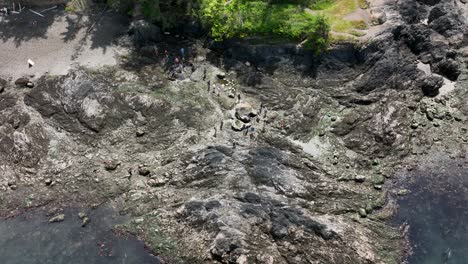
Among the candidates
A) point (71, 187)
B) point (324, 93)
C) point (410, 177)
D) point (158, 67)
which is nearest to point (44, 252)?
point (71, 187)

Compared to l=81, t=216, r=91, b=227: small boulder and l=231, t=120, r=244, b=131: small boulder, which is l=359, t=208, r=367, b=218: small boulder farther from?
l=81, t=216, r=91, b=227: small boulder

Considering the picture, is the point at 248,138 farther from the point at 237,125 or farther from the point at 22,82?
the point at 22,82

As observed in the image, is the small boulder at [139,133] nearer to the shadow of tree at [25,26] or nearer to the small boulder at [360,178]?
the shadow of tree at [25,26]

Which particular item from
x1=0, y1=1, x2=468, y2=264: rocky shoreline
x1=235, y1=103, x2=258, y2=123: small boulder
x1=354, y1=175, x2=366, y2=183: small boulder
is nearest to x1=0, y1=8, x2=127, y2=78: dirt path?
x1=0, y1=1, x2=468, y2=264: rocky shoreline

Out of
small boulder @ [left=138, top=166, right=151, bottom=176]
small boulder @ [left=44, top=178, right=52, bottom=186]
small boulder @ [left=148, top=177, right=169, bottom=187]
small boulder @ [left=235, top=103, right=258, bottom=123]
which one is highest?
small boulder @ [left=235, top=103, right=258, bottom=123]

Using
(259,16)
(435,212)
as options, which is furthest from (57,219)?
(435,212)

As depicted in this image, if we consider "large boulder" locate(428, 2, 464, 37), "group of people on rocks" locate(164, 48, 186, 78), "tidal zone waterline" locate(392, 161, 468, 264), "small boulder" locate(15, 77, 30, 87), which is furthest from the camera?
"large boulder" locate(428, 2, 464, 37)
